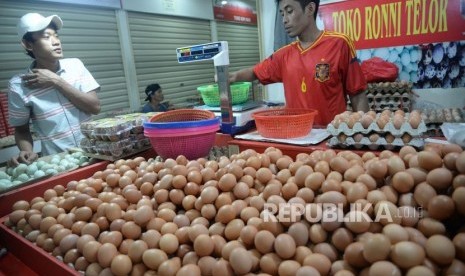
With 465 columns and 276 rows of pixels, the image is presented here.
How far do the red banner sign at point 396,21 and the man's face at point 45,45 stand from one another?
11.5 feet

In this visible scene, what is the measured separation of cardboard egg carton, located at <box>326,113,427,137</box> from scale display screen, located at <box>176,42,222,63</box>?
2.58ft

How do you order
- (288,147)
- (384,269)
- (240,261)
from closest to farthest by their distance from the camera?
(384,269), (240,261), (288,147)

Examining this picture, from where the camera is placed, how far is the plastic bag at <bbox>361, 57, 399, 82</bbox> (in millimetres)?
4105

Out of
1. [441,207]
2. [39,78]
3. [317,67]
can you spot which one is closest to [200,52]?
[317,67]

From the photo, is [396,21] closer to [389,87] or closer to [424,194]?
[389,87]

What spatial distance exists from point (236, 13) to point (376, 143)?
6517 millimetres

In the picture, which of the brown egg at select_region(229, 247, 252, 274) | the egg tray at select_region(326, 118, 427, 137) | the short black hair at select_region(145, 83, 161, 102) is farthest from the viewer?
the short black hair at select_region(145, 83, 161, 102)

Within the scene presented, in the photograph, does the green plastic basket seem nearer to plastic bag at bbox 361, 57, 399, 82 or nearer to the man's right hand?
the man's right hand

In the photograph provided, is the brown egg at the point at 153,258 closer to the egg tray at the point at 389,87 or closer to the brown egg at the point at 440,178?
the brown egg at the point at 440,178

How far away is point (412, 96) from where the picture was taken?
4.17m

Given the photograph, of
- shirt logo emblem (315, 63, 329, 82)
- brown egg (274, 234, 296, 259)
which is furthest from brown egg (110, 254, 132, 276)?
shirt logo emblem (315, 63, 329, 82)

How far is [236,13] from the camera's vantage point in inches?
283

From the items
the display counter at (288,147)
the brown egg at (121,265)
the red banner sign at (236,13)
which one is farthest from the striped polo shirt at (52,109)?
the red banner sign at (236,13)

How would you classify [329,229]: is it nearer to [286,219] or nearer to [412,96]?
[286,219]
